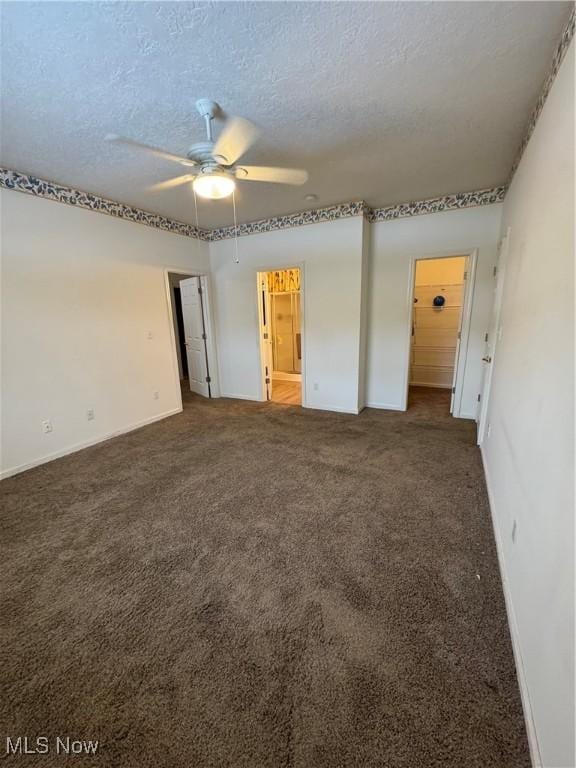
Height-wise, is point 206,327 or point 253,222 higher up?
point 253,222

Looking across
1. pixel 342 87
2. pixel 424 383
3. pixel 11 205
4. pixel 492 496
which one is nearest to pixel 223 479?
pixel 492 496

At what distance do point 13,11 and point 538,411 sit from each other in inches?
111

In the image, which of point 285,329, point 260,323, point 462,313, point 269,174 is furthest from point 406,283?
point 285,329

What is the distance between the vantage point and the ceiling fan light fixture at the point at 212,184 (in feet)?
6.43

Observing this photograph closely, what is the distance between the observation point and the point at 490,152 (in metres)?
2.54

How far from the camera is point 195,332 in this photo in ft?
17.0

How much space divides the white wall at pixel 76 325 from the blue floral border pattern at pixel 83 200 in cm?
7

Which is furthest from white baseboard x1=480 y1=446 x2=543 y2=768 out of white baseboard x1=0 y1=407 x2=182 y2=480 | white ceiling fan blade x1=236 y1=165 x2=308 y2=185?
white baseboard x1=0 y1=407 x2=182 y2=480

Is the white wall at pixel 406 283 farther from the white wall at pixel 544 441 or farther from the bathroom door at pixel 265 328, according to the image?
the bathroom door at pixel 265 328

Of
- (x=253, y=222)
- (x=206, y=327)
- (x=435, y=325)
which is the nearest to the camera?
(x=253, y=222)

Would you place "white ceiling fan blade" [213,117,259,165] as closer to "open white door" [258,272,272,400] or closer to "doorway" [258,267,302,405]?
"open white door" [258,272,272,400]

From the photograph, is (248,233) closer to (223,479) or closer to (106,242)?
(106,242)

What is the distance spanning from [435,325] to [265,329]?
9.93ft

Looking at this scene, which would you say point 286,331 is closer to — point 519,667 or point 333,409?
point 333,409
